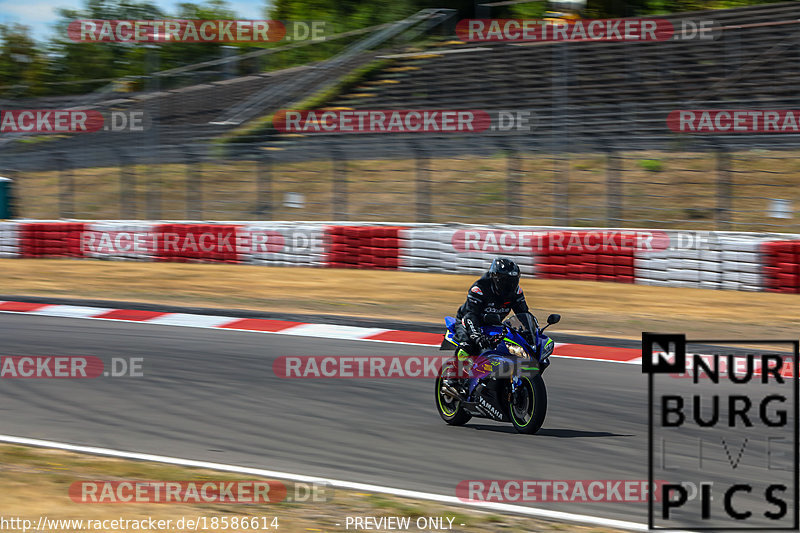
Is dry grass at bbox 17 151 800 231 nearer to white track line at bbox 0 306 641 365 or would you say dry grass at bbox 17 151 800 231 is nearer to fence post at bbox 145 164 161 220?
fence post at bbox 145 164 161 220

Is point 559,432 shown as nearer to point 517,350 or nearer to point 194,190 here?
point 517,350

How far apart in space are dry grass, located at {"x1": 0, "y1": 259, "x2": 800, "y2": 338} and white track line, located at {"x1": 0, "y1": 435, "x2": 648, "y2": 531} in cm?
625

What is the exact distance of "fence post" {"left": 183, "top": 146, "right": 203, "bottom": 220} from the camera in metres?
21.2

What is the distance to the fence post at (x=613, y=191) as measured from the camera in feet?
56.4

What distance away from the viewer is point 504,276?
6586 millimetres

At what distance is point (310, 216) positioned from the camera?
66.2 feet

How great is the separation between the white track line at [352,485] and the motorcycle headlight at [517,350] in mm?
1138

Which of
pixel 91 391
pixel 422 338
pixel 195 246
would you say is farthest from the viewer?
pixel 195 246

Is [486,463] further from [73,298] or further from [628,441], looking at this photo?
[73,298]

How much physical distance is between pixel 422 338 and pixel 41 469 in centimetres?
563

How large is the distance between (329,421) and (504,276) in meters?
1.83

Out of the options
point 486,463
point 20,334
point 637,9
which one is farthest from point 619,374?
point 637,9

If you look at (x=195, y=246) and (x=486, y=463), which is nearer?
(x=486, y=463)

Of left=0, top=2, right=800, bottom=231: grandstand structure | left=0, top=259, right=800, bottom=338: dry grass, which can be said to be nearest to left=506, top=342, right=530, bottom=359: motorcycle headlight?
left=0, top=259, right=800, bottom=338: dry grass
